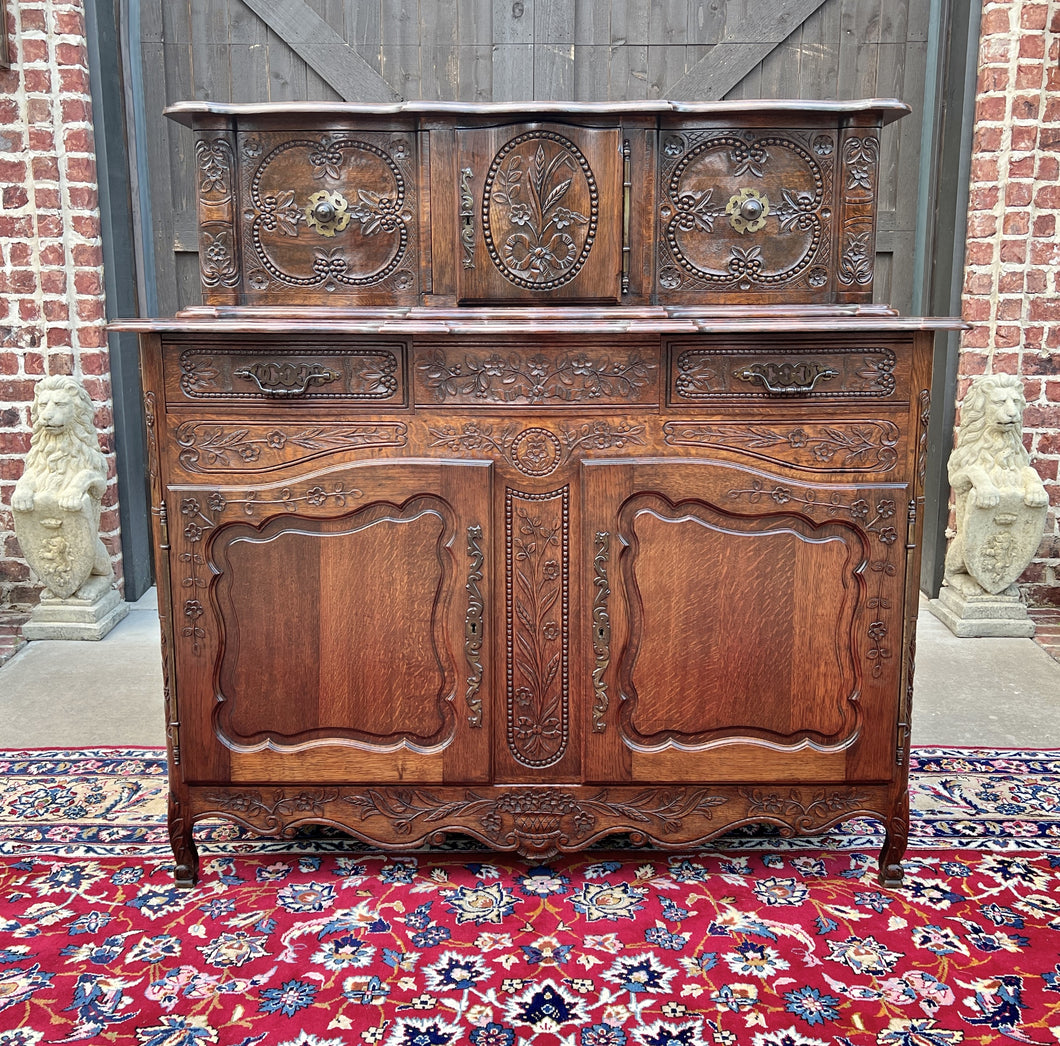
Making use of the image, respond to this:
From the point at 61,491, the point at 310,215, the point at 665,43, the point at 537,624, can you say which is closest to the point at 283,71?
the point at 665,43

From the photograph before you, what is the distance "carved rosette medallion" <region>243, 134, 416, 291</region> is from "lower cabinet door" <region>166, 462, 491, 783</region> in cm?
41

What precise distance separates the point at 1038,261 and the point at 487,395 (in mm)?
2705

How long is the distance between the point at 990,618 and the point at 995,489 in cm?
Answer: 50

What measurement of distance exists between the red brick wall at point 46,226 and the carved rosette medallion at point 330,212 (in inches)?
72.4

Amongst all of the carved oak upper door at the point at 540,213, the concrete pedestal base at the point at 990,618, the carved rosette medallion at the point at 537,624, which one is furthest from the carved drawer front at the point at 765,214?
the concrete pedestal base at the point at 990,618

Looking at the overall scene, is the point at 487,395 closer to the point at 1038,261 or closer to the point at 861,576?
the point at 861,576

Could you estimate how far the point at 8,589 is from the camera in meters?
4.02

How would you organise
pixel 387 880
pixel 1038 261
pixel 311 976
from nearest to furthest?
pixel 311 976
pixel 387 880
pixel 1038 261

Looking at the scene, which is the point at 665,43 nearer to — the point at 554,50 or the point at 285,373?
the point at 554,50

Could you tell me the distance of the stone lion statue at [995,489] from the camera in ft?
11.8

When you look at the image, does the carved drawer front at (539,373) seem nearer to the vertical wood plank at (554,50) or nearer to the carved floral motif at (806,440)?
the carved floral motif at (806,440)

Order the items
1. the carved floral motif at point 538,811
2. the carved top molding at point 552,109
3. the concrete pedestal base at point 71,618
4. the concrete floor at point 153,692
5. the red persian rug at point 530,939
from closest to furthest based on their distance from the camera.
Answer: the red persian rug at point 530,939, the carved top molding at point 552,109, the carved floral motif at point 538,811, the concrete floor at point 153,692, the concrete pedestal base at point 71,618

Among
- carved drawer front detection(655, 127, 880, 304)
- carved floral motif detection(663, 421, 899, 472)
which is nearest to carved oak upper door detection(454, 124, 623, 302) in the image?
carved drawer front detection(655, 127, 880, 304)

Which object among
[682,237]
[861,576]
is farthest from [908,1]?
[861,576]
